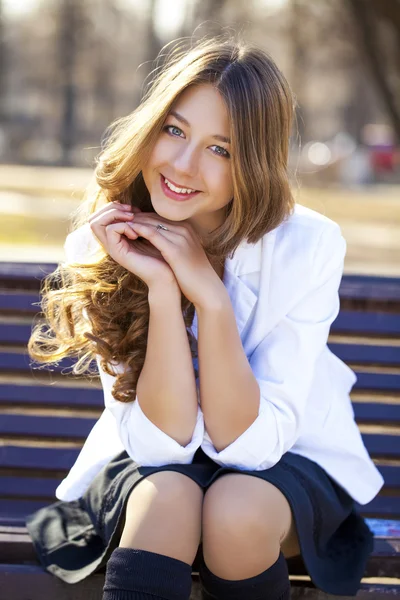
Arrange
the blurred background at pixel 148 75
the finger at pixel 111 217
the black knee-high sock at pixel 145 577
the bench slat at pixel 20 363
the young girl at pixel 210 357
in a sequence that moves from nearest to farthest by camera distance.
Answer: the black knee-high sock at pixel 145 577
the young girl at pixel 210 357
the finger at pixel 111 217
the bench slat at pixel 20 363
the blurred background at pixel 148 75

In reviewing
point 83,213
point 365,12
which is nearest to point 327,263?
point 83,213

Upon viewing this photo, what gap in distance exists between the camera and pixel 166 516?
233 cm

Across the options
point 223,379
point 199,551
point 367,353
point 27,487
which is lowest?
point 27,487

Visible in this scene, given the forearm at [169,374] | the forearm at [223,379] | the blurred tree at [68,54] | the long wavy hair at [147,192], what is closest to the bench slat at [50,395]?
the long wavy hair at [147,192]

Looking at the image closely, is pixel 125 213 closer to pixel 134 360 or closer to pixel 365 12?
pixel 134 360

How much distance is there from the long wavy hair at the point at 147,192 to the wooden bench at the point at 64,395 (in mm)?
405

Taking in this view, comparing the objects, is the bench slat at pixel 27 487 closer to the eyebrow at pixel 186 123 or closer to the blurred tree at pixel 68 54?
the eyebrow at pixel 186 123

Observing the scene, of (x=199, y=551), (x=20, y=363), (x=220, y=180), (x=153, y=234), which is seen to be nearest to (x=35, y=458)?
(x=20, y=363)

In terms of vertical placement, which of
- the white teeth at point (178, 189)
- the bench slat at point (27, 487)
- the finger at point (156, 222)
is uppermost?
the white teeth at point (178, 189)

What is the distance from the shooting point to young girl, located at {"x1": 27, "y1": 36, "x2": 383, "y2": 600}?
2359 millimetres

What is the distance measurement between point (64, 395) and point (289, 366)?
1.04m

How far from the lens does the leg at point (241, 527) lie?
229 cm

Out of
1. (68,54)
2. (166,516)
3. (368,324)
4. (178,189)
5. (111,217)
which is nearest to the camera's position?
(166,516)

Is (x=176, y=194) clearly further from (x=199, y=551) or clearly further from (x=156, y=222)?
(x=199, y=551)
